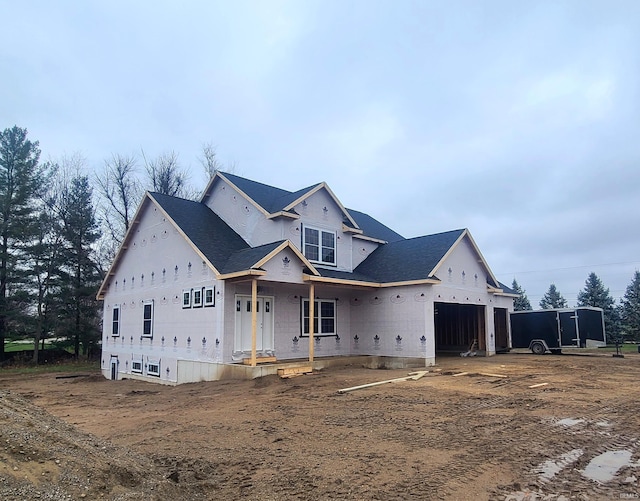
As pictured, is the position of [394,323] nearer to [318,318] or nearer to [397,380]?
[318,318]

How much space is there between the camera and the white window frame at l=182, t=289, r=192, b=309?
16.9m

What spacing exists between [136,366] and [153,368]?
180 cm

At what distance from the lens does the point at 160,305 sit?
18703 millimetres

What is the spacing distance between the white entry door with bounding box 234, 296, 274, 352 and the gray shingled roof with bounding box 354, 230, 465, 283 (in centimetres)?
492

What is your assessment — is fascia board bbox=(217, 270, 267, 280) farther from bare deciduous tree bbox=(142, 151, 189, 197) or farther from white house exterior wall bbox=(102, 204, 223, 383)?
bare deciduous tree bbox=(142, 151, 189, 197)

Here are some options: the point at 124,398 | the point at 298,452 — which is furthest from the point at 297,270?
the point at 298,452

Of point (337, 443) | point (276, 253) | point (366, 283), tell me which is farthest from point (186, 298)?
point (337, 443)

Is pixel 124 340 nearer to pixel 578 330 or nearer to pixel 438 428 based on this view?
pixel 438 428

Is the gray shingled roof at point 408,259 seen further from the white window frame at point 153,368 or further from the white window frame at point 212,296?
the white window frame at point 153,368

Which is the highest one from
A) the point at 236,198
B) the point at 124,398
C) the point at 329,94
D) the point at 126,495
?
the point at 329,94

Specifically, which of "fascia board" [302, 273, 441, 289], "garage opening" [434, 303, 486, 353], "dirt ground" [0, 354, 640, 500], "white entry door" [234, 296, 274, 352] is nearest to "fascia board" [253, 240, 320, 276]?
"fascia board" [302, 273, 441, 289]

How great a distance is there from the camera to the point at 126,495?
4195 millimetres

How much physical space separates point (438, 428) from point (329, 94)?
15.5 metres

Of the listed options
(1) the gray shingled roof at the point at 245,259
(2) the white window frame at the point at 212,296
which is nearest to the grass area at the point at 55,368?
(2) the white window frame at the point at 212,296
